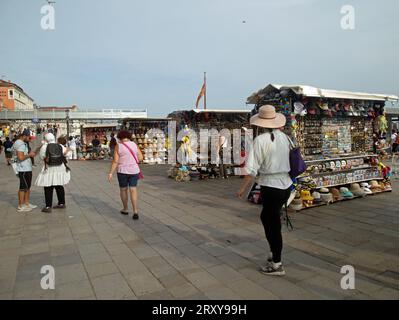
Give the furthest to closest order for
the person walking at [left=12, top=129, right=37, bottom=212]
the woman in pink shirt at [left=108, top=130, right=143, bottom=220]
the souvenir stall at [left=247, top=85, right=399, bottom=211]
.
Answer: the souvenir stall at [left=247, top=85, right=399, bottom=211], the person walking at [left=12, top=129, right=37, bottom=212], the woman in pink shirt at [left=108, top=130, right=143, bottom=220]

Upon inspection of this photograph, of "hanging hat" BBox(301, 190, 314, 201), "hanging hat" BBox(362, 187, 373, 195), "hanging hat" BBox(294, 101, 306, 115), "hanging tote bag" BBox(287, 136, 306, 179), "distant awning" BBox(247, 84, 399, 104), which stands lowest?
"hanging hat" BBox(362, 187, 373, 195)

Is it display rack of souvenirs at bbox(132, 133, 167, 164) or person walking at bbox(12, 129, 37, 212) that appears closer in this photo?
person walking at bbox(12, 129, 37, 212)

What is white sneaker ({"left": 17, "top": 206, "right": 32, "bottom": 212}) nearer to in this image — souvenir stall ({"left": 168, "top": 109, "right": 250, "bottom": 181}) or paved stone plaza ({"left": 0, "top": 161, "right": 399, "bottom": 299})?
paved stone plaza ({"left": 0, "top": 161, "right": 399, "bottom": 299})

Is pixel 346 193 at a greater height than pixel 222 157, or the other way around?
pixel 222 157

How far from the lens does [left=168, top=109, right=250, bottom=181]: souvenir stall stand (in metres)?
10.4

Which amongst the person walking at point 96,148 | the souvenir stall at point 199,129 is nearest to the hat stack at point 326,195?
the souvenir stall at point 199,129

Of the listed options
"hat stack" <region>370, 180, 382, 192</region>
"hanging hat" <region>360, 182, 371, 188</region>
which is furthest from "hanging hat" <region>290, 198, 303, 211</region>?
"hat stack" <region>370, 180, 382, 192</region>

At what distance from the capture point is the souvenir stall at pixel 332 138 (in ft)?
20.3

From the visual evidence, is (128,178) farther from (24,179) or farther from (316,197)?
(316,197)

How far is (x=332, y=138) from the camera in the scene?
23.8 ft

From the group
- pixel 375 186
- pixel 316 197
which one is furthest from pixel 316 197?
pixel 375 186

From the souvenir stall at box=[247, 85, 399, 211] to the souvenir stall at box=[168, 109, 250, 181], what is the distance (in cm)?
377

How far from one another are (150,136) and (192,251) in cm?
1208
